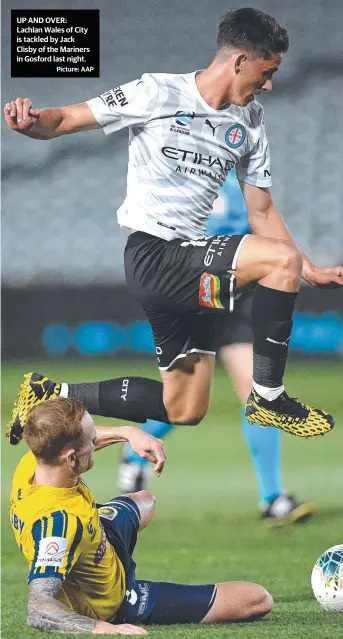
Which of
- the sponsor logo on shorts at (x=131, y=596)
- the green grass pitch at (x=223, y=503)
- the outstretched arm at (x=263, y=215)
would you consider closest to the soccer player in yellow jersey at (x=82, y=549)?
the sponsor logo on shorts at (x=131, y=596)

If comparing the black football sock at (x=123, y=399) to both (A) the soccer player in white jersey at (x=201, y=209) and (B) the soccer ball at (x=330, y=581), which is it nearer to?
(A) the soccer player in white jersey at (x=201, y=209)

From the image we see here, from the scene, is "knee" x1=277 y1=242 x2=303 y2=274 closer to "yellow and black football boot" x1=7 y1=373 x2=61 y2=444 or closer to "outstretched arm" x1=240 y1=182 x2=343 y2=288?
"outstretched arm" x1=240 y1=182 x2=343 y2=288

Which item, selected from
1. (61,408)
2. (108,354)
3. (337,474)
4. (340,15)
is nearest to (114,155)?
(108,354)

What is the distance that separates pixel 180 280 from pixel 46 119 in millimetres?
590

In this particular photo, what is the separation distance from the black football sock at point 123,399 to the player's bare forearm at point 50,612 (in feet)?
2.91

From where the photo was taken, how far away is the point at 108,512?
9.62 feet

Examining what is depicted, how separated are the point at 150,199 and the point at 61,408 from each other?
0.80 m

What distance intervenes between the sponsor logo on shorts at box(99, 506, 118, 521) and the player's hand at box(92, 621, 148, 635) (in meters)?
0.35

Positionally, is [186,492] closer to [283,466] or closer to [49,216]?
[283,466]

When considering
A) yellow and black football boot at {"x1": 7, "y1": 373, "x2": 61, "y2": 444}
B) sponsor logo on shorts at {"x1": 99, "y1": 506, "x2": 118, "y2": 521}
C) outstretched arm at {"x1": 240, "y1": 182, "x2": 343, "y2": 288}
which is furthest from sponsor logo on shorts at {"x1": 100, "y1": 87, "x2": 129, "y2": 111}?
sponsor logo on shorts at {"x1": 99, "y1": 506, "x2": 118, "y2": 521}

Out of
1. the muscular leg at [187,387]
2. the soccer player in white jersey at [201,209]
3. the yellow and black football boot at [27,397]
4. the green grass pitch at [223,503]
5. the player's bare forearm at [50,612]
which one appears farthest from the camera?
the green grass pitch at [223,503]

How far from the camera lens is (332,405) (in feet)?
14.5

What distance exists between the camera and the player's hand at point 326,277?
3.21m
